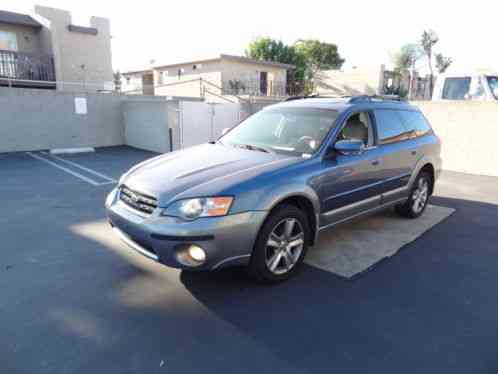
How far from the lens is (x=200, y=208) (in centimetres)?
271

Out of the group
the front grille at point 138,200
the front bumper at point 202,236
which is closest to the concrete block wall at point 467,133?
the front bumper at point 202,236

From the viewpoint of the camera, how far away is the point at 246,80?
75.5 feet

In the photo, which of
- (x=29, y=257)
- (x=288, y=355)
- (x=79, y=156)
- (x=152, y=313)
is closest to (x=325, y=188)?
(x=288, y=355)

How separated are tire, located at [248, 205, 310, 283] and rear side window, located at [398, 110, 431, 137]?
240 centimetres

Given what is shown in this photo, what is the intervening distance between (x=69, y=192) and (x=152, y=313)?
4471mm

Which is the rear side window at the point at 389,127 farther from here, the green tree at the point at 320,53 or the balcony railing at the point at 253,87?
the green tree at the point at 320,53

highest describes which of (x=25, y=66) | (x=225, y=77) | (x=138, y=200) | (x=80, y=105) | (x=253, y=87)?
(x=225, y=77)

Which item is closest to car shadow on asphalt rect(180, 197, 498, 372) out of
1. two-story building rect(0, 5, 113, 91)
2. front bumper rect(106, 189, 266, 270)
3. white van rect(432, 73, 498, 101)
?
front bumper rect(106, 189, 266, 270)

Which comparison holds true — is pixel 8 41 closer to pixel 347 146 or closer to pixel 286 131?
pixel 286 131

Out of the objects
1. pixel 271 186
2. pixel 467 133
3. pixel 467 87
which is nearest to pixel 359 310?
pixel 271 186

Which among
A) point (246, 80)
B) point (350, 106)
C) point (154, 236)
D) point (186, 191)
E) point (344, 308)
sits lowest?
point (344, 308)

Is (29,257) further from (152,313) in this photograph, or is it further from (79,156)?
(79,156)

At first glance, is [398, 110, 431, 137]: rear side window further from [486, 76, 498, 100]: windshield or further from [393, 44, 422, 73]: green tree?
[393, 44, 422, 73]: green tree

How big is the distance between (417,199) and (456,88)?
734 centimetres
